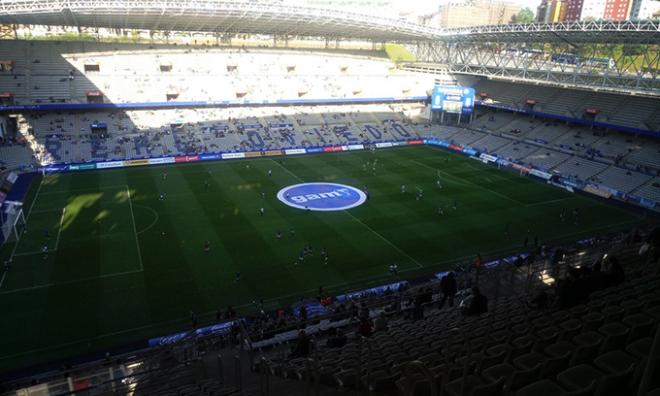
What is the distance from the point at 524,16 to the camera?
155625mm

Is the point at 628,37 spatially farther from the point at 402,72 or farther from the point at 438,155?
the point at 402,72

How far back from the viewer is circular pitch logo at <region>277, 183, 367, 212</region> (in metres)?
38.1

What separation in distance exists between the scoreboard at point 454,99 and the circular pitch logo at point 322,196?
2771 centimetres

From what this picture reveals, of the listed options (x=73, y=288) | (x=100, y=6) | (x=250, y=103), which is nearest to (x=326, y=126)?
(x=250, y=103)

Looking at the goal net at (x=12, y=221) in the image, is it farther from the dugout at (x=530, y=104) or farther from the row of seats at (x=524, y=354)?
the dugout at (x=530, y=104)

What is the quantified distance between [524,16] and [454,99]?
115307 mm

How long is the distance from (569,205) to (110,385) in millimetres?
38697

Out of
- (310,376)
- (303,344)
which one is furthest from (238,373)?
(310,376)

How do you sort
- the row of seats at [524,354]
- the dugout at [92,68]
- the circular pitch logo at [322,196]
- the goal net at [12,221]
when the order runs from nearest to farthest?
the row of seats at [524,354] < the goal net at [12,221] < the circular pitch logo at [322,196] < the dugout at [92,68]

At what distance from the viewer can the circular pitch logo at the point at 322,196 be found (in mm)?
38125

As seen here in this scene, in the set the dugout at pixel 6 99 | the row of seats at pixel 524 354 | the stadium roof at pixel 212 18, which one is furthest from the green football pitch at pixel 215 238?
the stadium roof at pixel 212 18

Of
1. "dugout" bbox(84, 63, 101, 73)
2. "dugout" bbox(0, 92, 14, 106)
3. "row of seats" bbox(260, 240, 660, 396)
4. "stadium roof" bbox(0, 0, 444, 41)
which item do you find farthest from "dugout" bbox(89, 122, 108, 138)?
"row of seats" bbox(260, 240, 660, 396)

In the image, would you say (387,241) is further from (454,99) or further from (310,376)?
(454,99)

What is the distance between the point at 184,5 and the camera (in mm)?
49500
